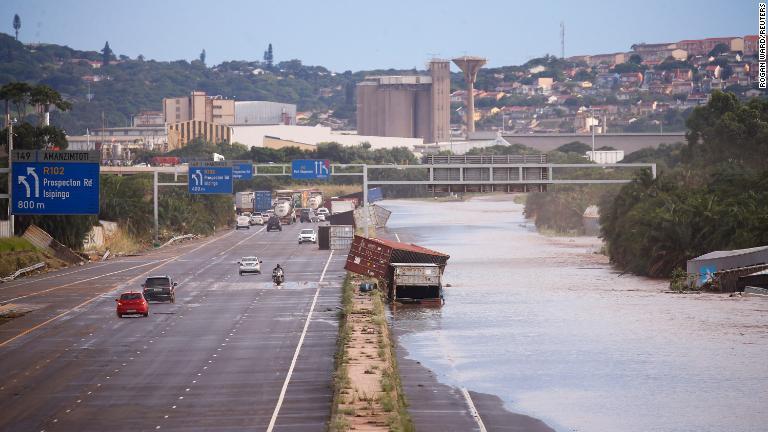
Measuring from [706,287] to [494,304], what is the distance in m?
15.0

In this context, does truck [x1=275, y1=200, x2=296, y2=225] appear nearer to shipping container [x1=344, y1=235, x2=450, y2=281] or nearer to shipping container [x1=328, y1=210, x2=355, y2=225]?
shipping container [x1=328, y1=210, x2=355, y2=225]

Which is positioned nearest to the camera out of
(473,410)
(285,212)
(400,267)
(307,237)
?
(473,410)

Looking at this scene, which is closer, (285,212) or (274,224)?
(274,224)

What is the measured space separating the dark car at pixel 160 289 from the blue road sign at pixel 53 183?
740 cm

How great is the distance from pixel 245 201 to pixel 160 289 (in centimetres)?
12179

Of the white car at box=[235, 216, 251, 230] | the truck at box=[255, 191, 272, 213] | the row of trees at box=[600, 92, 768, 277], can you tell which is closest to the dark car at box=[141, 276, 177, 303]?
the row of trees at box=[600, 92, 768, 277]

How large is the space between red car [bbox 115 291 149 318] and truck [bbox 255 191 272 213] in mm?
126145

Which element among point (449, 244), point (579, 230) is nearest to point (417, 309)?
point (449, 244)

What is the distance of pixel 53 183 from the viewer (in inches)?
3007

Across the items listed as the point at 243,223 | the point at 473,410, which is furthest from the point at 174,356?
the point at 243,223

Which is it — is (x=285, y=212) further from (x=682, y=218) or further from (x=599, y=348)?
(x=599, y=348)

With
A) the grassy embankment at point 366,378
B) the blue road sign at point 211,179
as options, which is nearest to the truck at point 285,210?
the blue road sign at point 211,179

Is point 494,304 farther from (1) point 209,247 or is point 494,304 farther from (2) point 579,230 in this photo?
(2) point 579,230

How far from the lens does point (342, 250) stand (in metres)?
121
